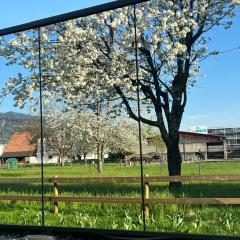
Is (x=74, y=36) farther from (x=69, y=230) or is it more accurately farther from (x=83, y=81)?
(x=69, y=230)

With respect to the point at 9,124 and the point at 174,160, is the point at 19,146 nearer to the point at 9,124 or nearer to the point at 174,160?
the point at 9,124

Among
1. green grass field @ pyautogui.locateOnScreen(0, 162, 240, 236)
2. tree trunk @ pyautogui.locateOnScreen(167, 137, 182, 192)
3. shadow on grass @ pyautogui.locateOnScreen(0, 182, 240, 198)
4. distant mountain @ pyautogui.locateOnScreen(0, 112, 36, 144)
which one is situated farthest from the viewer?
distant mountain @ pyautogui.locateOnScreen(0, 112, 36, 144)

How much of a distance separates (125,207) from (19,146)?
7.50 feet

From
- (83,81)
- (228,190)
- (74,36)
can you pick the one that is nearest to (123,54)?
(83,81)

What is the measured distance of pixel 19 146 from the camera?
1010 centimetres

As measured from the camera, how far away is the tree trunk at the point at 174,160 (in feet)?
28.3

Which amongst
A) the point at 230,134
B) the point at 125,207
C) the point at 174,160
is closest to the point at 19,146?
the point at 125,207

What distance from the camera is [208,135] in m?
8.41

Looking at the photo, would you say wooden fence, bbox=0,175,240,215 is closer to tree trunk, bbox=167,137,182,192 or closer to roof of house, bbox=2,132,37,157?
tree trunk, bbox=167,137,182,192

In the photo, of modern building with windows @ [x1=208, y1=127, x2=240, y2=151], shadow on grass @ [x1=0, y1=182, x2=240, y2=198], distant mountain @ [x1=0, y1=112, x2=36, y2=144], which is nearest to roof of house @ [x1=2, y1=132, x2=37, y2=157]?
distant mountain @ [x1=0, y1=112, x2=36, y2=144]

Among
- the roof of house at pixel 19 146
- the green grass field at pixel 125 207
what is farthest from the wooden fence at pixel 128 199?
the roof of house at pixel 19 146

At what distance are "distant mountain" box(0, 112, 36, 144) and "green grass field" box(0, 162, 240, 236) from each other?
658 mm

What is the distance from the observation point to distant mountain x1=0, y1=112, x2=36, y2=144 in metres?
10.2

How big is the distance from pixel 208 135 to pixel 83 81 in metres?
2.46
